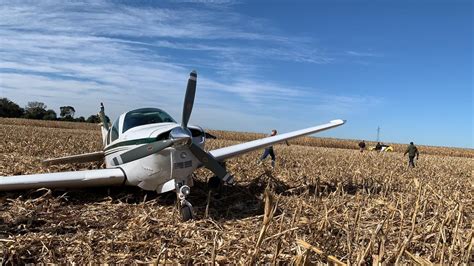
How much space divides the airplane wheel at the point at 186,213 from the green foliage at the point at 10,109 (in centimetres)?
7889

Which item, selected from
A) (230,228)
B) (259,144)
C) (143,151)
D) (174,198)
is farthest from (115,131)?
(230,228)

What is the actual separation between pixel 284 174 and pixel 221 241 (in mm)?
6938

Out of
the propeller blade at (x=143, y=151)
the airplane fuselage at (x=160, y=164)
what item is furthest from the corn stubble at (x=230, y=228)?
the propeller blade at (x=143, y=151)

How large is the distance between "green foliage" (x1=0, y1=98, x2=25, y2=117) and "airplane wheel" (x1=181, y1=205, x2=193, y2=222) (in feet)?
259

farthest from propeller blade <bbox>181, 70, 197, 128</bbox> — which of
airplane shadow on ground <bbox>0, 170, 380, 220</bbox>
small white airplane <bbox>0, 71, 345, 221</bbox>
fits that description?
airplane shadow on ground <bbox>0, 170, 380, 220</bbox>

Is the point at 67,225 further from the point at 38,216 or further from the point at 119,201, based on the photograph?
the point at 119,201

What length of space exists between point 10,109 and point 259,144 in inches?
3015

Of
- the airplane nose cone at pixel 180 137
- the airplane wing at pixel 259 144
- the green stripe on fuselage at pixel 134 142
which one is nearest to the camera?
the airplane nose cone at pixel 180 137

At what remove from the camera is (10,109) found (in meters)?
74.4

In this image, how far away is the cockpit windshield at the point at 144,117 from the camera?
853cm

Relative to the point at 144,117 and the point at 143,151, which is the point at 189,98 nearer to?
the point at 143,151

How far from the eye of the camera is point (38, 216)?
21.5ft

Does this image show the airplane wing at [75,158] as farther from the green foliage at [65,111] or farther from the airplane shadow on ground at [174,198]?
the green foliage at [65,111]

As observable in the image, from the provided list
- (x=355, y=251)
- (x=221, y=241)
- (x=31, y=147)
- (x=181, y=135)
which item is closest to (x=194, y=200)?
(x=181, y=135)
